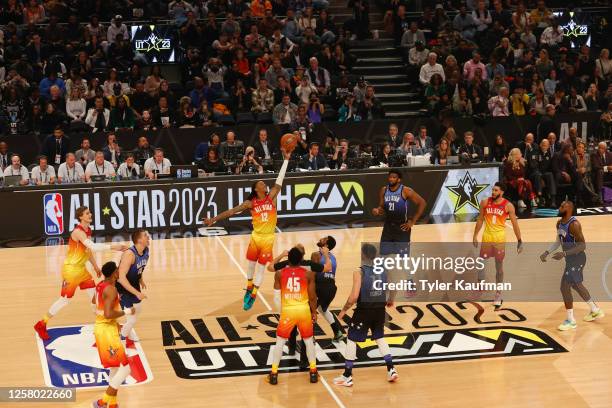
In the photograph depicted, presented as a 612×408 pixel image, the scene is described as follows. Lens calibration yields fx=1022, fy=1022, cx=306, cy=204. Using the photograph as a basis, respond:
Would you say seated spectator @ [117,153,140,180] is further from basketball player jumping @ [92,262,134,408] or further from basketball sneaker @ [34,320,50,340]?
basketball player jumping @ [92,262,134,408]

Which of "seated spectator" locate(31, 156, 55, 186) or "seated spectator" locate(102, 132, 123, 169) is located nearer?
"seated spectator" locate(31, 156, 55, 186)

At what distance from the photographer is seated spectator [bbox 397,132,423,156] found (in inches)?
928

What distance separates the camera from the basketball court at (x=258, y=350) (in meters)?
12.7

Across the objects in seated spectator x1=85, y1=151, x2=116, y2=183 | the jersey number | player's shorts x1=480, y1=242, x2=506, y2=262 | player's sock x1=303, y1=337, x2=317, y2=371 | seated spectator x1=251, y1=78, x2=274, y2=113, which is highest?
seated spectator x1=251, y1=78, x2=274, y2=113

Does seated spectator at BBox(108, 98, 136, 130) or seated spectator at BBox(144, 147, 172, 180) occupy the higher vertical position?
seated spectator at BBox(108, 98, 136, 130)

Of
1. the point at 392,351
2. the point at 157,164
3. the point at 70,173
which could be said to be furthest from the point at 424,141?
the point at 392,351

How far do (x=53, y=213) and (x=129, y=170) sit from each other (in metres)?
1.87

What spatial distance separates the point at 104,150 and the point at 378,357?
34.8ft

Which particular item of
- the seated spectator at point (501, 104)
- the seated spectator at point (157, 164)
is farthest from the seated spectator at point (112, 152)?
the seated spectator at point (501, 104)

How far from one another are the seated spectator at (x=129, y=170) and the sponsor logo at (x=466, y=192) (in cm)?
689

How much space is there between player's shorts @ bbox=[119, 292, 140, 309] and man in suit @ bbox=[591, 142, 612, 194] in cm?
1362

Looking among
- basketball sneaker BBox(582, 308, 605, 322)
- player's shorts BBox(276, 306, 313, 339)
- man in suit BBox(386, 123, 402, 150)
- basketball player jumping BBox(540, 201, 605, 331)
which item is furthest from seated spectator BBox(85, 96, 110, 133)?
basketball sneaker BBox(582, 308, 605, 322)

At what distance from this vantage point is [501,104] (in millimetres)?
26109

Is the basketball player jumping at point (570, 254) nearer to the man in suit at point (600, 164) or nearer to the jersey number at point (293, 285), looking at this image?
the jersey number at point (293, 285)
